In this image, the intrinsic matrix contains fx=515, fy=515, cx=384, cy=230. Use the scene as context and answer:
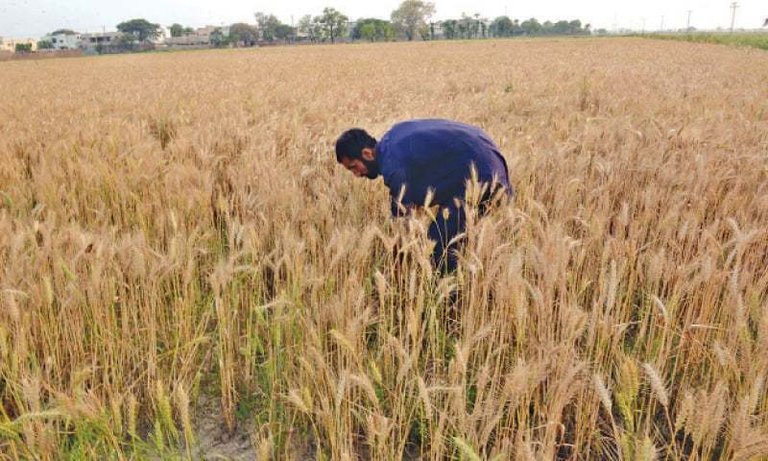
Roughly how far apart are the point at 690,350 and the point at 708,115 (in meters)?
4.98

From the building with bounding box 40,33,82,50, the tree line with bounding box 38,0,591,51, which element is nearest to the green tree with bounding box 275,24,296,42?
the tree line with bounding box 38,0,591,51

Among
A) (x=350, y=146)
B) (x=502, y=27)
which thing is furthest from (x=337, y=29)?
(x=350, y=146)

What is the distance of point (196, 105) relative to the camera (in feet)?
25.9

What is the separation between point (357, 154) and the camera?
310 centimetres

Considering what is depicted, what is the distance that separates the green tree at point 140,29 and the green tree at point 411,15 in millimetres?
57108

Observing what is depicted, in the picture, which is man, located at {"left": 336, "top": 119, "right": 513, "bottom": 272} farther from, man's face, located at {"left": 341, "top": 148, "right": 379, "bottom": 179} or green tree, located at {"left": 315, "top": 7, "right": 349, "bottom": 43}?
green tree, located at {"left": 315, "top": 7, "right": 349, "bottom": 43}

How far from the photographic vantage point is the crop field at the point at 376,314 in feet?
5.02

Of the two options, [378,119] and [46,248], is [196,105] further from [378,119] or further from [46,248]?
[46,248]

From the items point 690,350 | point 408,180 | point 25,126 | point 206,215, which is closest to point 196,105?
point 25,126

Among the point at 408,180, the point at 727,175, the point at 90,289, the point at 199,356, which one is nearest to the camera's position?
the point at 90,289

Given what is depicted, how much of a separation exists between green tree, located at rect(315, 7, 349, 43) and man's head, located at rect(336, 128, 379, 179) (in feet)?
385

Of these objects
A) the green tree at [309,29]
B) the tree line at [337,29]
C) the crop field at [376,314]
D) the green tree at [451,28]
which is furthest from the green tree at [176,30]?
the crop field at [376,314]

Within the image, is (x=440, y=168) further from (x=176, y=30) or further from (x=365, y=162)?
(x=176, y=30)

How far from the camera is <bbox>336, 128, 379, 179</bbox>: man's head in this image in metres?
3.09
